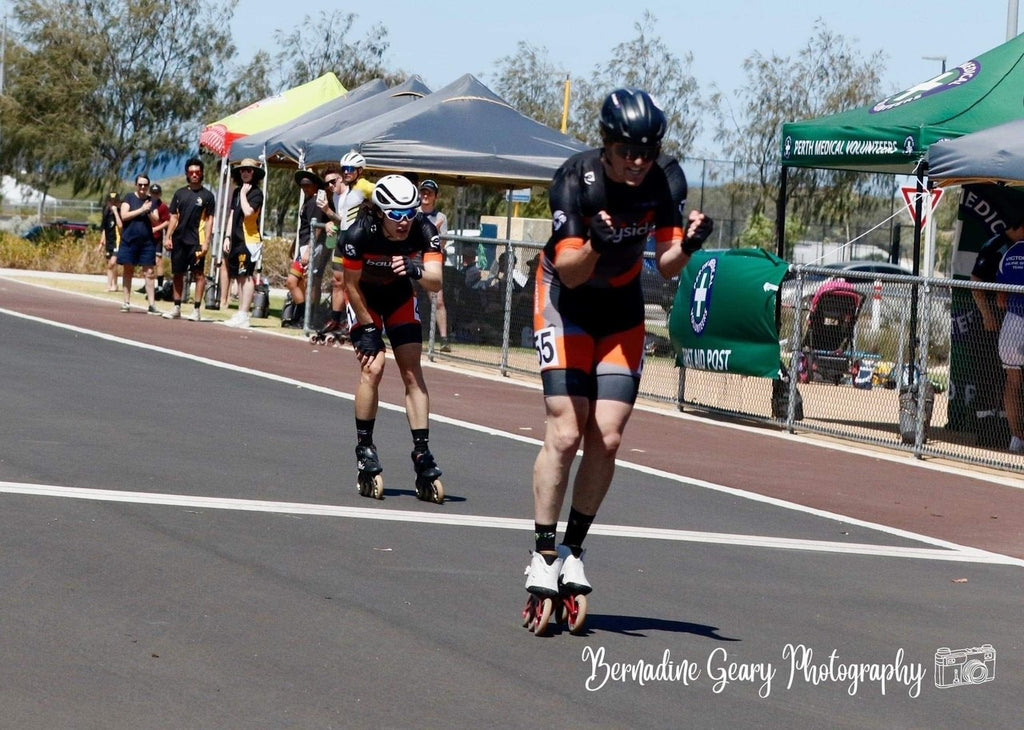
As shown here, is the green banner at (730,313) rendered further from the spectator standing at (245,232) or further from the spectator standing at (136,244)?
the spectator standing at (136,244)

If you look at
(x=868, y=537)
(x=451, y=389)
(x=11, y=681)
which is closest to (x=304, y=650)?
(x=11, y=681)

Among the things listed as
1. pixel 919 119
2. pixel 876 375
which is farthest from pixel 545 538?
pixel 919 119

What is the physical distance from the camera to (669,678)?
5734 millimetres

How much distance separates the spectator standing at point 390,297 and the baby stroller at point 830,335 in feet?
20.0

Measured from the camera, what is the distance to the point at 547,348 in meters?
6.42

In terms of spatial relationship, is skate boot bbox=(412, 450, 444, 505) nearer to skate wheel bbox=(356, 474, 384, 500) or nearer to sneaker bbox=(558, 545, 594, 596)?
skate wheel bbox=(356, 474, 384, 500)

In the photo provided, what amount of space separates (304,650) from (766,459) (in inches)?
304

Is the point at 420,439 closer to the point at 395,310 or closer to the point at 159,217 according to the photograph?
the point at 395,310

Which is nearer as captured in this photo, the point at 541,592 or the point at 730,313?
the point at 541,592

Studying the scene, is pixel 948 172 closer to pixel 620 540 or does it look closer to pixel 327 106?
pixel 620 540

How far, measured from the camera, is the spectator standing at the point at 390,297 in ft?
29.7

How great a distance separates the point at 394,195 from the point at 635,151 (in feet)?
10.2

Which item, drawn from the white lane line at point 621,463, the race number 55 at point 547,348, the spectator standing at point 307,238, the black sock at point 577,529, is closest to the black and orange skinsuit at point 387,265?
the white lane line at point 621,463

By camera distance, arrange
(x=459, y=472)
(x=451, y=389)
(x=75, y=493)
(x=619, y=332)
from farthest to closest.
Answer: (x=451, y=389), (x=459, y=472), (x=75, y=493), (x=619, y=332)
